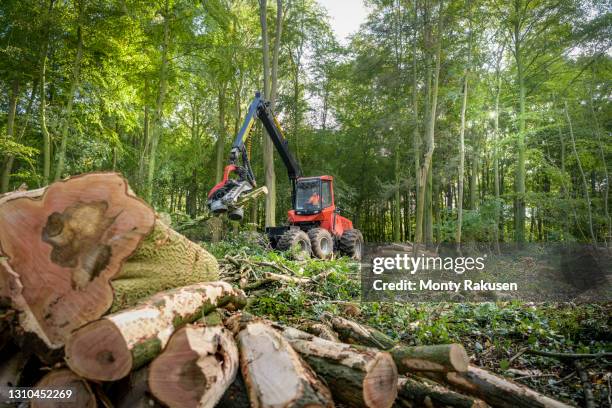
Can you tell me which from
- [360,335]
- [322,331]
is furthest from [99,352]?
[360,335]

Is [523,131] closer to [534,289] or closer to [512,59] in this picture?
[512,59]

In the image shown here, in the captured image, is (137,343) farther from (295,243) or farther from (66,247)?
(295,243)

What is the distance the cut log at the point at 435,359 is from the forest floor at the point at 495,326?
3.47 ft

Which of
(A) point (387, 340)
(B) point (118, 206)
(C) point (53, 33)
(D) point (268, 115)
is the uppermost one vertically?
(C) point (53, 33)

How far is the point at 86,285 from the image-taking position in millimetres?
2137

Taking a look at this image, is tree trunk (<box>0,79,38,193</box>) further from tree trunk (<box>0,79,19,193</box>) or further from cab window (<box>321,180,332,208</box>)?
cab window (<box>321,180,332,208</box>)

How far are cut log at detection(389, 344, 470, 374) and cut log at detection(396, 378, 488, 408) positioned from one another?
139 mm

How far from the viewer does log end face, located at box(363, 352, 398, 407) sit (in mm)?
1979

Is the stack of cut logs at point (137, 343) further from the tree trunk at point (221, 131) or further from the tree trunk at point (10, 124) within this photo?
the tree trunk at point (221, 131)

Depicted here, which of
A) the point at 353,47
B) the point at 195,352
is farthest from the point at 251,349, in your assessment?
the point at 353,47

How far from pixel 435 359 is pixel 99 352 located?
1.84m

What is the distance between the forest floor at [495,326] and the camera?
3055mm

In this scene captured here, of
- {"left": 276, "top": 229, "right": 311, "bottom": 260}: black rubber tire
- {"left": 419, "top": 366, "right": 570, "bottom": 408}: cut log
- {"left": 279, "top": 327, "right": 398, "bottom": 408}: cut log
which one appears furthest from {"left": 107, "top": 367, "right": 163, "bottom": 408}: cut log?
{"left": 276, "top": 229, "right": 311, "bottom": 260}: black rubber tire

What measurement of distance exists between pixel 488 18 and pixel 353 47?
8.56m
